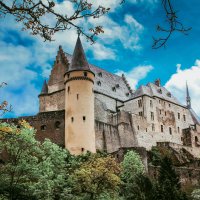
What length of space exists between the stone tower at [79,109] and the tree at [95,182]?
12.7 m

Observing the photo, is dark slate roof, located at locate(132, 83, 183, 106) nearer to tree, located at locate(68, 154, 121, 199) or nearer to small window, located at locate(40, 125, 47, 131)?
small window, located at locate(40, 125, 47, 131)

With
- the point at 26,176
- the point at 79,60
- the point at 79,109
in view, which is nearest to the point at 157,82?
the point at 79,60

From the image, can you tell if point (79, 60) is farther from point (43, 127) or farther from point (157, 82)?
point (157, 82)

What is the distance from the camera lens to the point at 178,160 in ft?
210

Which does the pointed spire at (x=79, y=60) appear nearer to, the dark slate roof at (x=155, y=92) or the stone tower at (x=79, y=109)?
the stone tower at (x=79, y=109)

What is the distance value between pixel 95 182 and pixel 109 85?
38.8 m

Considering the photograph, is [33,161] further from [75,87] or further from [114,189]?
[75,87]

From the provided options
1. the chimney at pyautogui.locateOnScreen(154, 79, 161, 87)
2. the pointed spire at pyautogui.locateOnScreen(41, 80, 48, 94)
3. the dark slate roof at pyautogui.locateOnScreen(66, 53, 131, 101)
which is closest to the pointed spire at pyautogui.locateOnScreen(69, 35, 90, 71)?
the dark slate roof at pyautogui.locateOnScreen(66, 53, 131, 101)

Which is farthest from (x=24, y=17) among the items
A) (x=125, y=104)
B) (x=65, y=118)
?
(x=125, y=104)

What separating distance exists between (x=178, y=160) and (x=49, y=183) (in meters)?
35.4

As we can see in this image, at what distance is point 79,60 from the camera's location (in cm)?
5547

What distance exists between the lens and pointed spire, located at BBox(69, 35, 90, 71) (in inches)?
2153

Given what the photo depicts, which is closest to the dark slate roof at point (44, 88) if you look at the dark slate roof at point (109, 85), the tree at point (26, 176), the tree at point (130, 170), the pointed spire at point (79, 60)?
the dark slate roof at point (109, 85)

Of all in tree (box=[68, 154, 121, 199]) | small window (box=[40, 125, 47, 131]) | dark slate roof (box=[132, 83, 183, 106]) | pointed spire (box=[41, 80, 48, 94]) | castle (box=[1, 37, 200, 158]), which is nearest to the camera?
tree (box=[68, 154, 121, 199])
